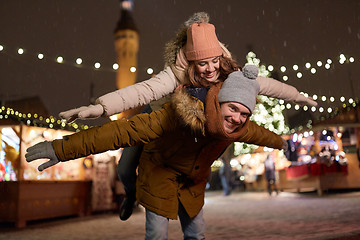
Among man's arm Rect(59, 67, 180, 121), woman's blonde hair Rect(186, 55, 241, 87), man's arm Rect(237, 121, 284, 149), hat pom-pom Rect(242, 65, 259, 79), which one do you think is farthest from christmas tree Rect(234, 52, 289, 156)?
hat pom-pom Rect(242, 65, 259, 79)

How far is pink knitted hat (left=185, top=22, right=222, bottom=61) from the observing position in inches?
100.0

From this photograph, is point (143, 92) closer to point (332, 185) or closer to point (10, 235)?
point (10, 235)

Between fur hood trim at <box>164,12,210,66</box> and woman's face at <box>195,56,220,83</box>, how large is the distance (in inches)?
11.3

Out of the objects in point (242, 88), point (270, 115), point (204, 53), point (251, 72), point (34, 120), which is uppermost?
point (270, 115)

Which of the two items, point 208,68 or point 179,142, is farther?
point 208,68

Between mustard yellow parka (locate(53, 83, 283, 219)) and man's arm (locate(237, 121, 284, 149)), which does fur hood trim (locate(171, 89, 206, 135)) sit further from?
man's arm (locate(237, 121, 284, 149))

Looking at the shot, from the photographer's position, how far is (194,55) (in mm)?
2568

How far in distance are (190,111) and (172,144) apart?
15.3 inches

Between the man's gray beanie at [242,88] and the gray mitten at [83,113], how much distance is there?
0.75 m

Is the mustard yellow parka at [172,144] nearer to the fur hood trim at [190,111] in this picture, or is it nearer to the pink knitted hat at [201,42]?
the fur hood trim at [190,111]

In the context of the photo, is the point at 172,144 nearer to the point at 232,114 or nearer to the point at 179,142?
the point at 179,142

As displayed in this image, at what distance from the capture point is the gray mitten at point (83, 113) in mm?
2137

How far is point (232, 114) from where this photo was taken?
2.20 meters

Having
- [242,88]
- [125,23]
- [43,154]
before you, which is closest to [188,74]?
[242,88]
